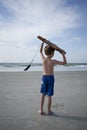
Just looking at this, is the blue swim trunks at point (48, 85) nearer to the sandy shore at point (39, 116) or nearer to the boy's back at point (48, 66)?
the boy's back at point (48, 66)

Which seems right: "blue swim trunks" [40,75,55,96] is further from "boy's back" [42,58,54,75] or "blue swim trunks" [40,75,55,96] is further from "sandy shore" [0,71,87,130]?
"sandy shore" [0,71,87,130]

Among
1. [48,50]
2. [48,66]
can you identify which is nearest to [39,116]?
[48,66]

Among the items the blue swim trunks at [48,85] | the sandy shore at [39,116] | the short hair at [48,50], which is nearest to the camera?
the sandy shore at [39,116]

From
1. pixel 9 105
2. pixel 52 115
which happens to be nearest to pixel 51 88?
pixel 52 115

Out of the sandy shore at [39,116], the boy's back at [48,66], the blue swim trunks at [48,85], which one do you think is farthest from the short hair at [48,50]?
the sandy shore at [39,116]

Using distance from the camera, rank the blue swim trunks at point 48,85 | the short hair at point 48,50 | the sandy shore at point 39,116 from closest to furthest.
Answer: the sandy shore at point 39,116, the short hair at point 48,50, the blue swim trunks at point 48,85

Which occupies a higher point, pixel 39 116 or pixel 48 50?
pixel 48 50

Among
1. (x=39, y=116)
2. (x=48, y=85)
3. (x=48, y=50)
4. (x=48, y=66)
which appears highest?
(x=48, y=50)

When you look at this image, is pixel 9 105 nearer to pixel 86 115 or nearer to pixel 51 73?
pixel 51 73

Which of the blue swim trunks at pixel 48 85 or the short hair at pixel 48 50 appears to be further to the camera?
the blue swim trunks at pixel 48 85

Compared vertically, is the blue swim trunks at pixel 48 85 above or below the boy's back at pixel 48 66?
below

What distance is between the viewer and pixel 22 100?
17.1 ft

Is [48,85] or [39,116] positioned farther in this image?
[48,85]

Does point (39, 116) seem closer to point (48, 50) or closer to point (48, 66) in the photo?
point (48, 66)
